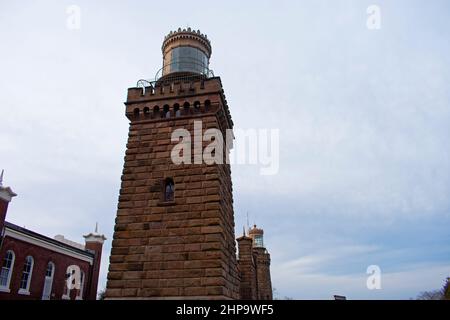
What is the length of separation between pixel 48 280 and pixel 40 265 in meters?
1.95

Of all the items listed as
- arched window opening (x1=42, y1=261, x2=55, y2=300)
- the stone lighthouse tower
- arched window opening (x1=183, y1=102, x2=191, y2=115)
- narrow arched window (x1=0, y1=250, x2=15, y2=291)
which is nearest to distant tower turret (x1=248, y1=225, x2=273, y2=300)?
the stone lighthouse tower

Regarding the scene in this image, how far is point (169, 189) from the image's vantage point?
13.4 metres

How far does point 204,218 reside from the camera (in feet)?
40.2

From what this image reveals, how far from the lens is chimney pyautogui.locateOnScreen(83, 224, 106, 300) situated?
34528 millimetres

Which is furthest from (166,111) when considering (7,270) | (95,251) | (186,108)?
(95,251)

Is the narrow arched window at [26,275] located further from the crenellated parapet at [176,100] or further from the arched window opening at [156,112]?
the arched window opening at [156,112]

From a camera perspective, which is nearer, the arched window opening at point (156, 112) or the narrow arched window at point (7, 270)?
the arched window opening at point (156, 112)

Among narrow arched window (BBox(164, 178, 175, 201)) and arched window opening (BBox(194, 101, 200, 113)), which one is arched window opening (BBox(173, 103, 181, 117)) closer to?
arched window opening (BBox(194, 101, 200, 113))

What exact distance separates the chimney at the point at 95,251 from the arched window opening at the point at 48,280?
625 cm

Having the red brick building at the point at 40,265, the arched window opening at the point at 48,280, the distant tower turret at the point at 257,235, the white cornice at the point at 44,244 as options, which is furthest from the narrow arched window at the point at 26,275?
the distant tower turret at the point at 257,235

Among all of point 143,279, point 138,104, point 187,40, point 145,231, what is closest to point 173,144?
point 138,104

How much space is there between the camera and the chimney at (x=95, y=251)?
34528mm
